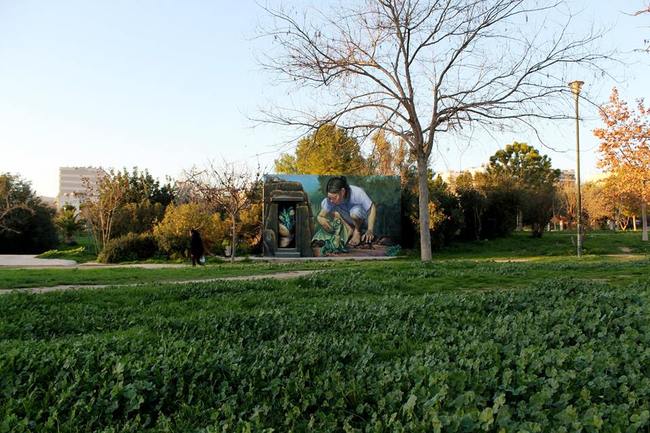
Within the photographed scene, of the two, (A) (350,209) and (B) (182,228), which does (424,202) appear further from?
(B) (182,228)

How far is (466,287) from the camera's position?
9555 mm

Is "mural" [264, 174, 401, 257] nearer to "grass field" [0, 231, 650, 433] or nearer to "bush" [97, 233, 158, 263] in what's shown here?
"bush" [97, 233, 158, 263]

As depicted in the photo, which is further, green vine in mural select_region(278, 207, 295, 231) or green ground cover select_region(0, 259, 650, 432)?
green vine in mural select_region(278, 207, 295, 231)

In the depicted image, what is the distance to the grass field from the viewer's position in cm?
300

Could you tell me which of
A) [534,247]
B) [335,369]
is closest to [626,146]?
[534,247]

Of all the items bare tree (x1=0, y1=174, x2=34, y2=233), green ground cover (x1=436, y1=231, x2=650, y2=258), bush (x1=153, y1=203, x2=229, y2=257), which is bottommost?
green ground cover (x1=436, y1=231, x2=650, y2=258)

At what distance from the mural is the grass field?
63.5 feet

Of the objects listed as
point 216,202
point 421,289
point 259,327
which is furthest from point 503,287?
point 216,202

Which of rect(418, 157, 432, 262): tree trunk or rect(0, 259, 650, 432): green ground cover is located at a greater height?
rect(418, 157, 432, 262): tree trunk

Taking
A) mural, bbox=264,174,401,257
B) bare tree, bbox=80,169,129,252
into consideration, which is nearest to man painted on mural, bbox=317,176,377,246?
mural, bbox=264,174,401,257

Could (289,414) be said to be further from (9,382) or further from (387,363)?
(9,382)

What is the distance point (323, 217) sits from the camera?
2638 cm

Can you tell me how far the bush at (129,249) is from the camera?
79.1 ft

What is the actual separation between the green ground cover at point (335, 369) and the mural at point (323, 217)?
1946 centimetres
